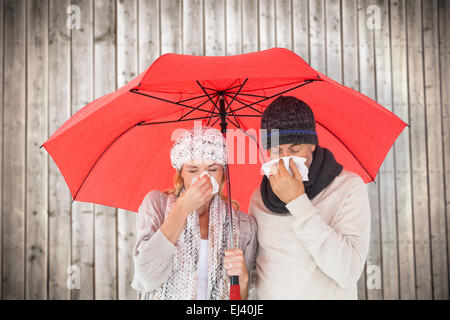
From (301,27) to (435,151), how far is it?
1.54 meters

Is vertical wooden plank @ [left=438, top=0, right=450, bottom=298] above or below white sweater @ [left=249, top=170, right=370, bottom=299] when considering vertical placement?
above

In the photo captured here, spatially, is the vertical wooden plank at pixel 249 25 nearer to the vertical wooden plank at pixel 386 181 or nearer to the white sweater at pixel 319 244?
the vertical wooden plank at pixel 386 181

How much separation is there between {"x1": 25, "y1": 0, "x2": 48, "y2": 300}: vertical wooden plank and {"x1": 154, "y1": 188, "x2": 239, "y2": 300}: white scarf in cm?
184

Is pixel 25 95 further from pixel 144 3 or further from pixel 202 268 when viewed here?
pixel 202 268

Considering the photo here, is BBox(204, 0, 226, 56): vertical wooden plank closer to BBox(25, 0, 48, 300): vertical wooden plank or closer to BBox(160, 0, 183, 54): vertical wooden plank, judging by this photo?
BBox(160, 0, 183, 54): vertical wooden plank

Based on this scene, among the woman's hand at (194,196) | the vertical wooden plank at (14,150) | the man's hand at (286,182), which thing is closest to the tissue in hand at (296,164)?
the man's hand at (286,182)

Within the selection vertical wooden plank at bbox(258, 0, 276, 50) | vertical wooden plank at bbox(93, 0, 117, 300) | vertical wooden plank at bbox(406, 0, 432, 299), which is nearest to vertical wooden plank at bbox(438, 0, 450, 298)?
vertical wooden plank at bbox(406, 0, 432, 299)

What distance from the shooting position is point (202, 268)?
1573 mm

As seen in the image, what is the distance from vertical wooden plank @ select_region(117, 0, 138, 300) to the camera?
9.50 ft

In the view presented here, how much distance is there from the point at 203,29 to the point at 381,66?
1.54 metres

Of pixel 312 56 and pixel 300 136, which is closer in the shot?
pixel 300 136

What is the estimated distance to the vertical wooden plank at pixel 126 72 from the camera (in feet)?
9.50

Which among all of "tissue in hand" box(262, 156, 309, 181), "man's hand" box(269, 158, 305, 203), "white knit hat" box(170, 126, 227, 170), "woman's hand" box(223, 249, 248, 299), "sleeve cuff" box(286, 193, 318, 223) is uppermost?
"white knit hat" box(170, 126, 227, 170)

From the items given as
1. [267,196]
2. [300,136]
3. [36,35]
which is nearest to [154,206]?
[267,196]
